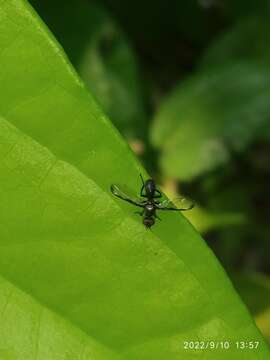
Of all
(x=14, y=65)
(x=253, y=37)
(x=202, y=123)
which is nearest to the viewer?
(x=14, y=65)

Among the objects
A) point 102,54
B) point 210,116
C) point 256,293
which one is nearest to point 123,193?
point 256,293

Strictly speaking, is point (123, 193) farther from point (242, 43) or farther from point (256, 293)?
point (242, 43)

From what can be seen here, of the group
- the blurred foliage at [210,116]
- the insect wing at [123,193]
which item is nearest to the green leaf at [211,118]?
the blurred foliage at [210,116]

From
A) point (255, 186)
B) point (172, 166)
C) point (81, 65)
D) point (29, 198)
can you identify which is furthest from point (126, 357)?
point (255, 186)

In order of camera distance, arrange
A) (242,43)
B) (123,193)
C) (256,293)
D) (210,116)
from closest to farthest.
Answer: (123,193)
(256,293)
(210,116)
(242,43)

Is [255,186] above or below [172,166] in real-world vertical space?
above

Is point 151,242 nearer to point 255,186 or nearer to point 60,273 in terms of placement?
point 60,273

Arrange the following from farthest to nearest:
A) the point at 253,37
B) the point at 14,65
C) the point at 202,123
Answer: the point at 253,37 → the point at 202,123 → the point at 14,65
